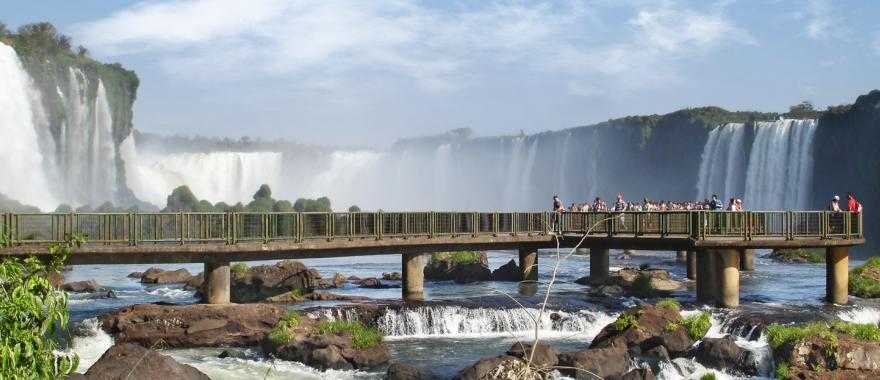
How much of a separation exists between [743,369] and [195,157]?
321 feet

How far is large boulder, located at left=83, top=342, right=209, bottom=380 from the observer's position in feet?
56.6

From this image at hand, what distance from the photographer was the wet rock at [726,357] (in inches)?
848

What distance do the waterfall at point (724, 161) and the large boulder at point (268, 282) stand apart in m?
56.0

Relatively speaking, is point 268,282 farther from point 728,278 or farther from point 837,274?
point 837,274

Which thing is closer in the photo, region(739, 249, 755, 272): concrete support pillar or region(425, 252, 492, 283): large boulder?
region(425, 252, 492, 283): large boulder

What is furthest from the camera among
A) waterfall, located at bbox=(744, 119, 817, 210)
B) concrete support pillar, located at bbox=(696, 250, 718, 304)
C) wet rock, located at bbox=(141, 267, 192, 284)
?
waterfall, located at bbox=(744, 119, 817, 210)

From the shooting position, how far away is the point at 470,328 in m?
27.4

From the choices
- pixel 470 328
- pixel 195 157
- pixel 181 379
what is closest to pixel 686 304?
pixel 470 328

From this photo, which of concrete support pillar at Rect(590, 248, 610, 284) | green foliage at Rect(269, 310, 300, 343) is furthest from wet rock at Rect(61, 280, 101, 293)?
concrete support pillar at Rect(590, 248, 610, 284)

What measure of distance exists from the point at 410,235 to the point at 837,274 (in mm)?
14021

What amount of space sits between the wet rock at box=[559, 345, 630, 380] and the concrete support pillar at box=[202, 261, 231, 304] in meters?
11.3

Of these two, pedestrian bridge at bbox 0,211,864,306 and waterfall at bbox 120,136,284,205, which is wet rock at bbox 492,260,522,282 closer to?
pedestrian bridge at bbox 0,211,864,306

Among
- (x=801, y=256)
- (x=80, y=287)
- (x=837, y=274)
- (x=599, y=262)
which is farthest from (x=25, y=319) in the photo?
(x=801, y=256)

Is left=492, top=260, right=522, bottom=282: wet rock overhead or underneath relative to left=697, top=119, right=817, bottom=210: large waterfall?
underneath
